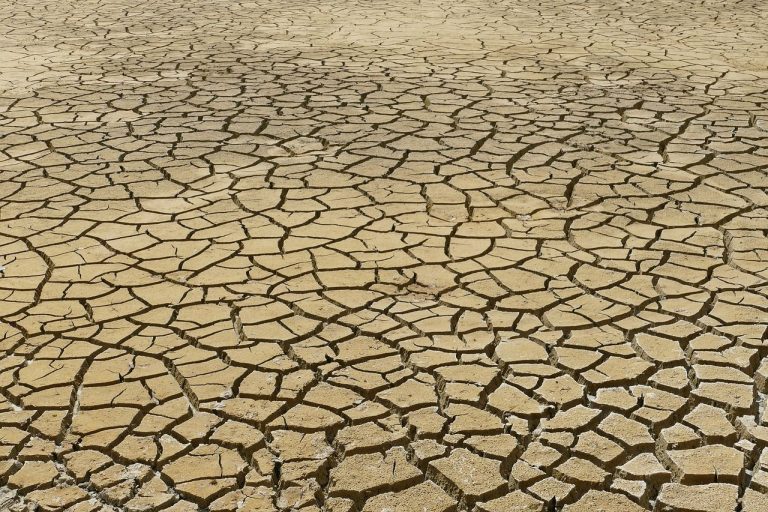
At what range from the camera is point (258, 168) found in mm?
4840

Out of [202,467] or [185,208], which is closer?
[202,467]

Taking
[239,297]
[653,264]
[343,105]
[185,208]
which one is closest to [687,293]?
[653,264]

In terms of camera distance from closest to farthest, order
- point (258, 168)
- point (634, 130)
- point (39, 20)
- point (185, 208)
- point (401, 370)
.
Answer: point (401, 370) → point (185, 208) → point (258, 168) → point (634, 130) → point (39, 20)

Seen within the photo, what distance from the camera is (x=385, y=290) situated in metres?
3.53

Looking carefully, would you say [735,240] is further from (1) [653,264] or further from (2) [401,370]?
(2) [401,370]

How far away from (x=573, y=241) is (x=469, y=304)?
0.74 metres

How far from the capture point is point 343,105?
19.6ft

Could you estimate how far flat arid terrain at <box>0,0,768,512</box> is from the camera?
252cm

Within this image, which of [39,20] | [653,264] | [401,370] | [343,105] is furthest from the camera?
[39,20]

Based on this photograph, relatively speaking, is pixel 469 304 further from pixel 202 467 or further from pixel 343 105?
pixel 343 105

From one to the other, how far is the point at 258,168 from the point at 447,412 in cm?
240

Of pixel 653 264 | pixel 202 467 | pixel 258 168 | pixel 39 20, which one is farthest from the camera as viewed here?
pixel 39 20

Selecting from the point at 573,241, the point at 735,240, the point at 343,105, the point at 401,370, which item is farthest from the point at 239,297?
the point at 343,105

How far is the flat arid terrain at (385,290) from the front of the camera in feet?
8.27
